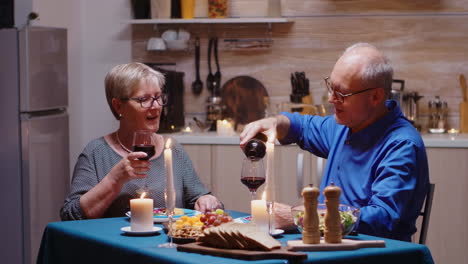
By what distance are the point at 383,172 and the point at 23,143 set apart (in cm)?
236

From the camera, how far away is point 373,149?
2.85 meters

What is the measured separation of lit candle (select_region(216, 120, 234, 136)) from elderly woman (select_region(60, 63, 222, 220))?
1.65 m

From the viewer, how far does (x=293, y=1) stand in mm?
5285

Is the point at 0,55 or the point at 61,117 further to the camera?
the point at 61,117

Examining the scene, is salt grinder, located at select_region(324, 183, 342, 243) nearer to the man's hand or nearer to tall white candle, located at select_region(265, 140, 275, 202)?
tall white candle, located at select_region(265, 140, 275, 202)

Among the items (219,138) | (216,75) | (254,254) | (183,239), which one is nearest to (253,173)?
(183,239)

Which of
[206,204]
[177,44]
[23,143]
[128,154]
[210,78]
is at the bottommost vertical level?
[206,204]

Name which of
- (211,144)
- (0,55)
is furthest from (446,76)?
(0,55)

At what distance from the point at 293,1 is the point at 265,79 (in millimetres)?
560

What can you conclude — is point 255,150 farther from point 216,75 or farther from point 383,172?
point 216,75

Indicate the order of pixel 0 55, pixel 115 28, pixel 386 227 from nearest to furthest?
pixel 386 227 < pixel 0 55 < pixel 115 28

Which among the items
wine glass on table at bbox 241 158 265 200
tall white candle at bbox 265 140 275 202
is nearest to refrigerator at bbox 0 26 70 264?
wine glass on table at bbox 241 158 265 200

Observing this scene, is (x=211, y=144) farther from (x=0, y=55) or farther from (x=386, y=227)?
(x=386, y=227)

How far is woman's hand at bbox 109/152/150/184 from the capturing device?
108 inches
